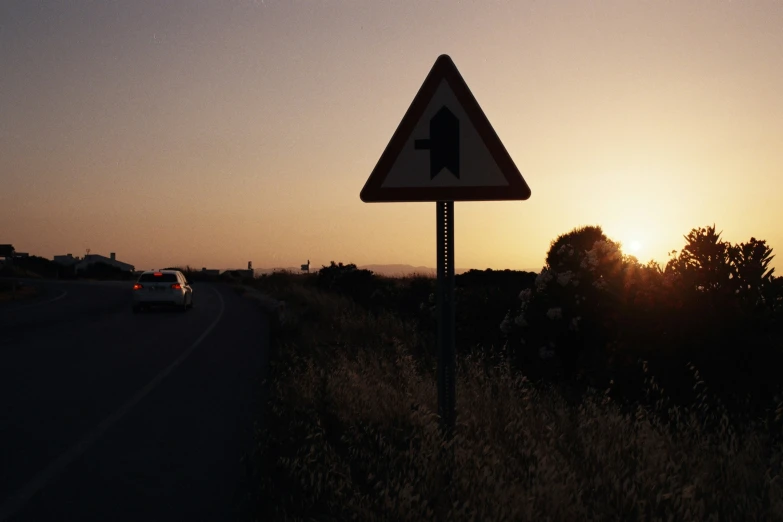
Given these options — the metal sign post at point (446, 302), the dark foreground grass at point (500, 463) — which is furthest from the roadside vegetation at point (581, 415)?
the metal sign post at point (446, 302)

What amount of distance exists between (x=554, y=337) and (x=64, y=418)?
577cm

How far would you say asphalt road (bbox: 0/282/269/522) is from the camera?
5391mm

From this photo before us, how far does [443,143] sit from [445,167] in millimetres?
152

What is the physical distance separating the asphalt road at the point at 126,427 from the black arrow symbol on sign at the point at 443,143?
8.52ft

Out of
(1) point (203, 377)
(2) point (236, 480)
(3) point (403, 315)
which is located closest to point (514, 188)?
(2) point (236, 480)

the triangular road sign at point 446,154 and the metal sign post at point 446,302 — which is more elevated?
the triangular road sign at point 446,154

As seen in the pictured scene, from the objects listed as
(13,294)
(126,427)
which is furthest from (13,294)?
(126,427)

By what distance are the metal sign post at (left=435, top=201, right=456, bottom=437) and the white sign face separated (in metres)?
0.21

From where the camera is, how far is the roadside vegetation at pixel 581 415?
175 inches

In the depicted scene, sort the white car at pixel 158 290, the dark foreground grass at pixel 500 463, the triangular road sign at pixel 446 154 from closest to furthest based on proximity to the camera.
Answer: the dark foreground grass at pixel 500 463 → the triangular road sign at pixel 446 154 → the white car at pixel 158 290

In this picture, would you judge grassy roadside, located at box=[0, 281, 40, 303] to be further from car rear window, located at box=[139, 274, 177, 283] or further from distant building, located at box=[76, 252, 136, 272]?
distant building, located at box=[76, 252, 136, 272]

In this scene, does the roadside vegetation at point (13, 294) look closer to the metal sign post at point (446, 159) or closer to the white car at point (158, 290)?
the white car at point (158, 290)

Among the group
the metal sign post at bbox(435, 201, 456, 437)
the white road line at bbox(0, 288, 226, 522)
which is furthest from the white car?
the metal sign post at bbox(435, 201, 456, 437)

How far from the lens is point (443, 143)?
4680mm
